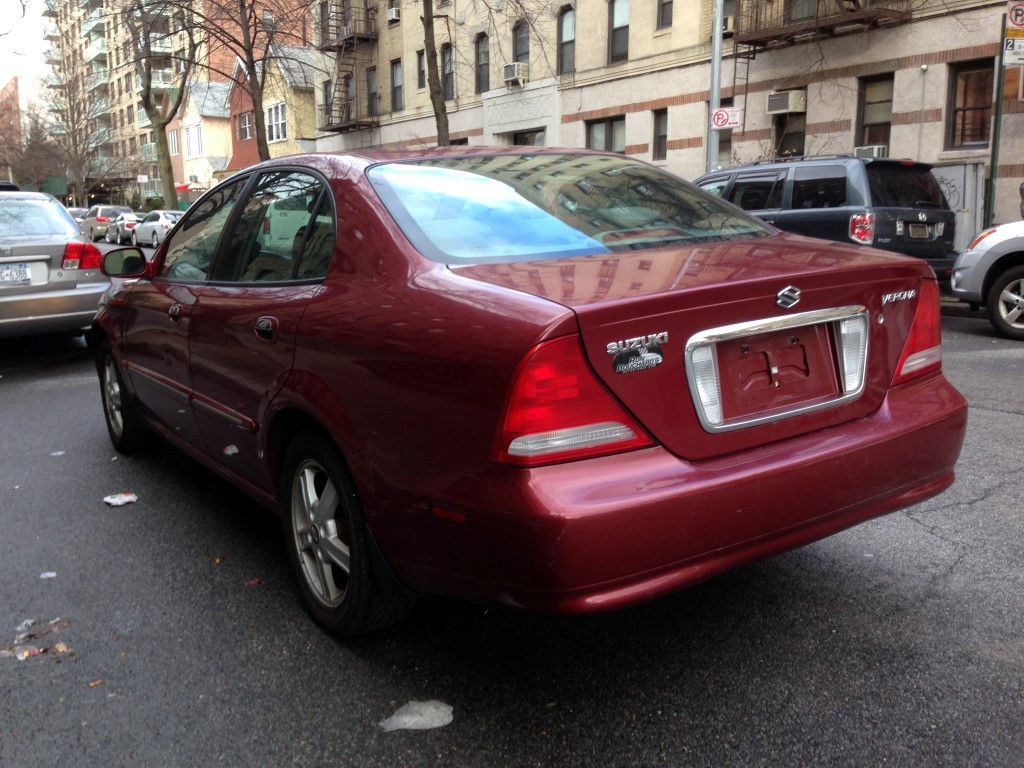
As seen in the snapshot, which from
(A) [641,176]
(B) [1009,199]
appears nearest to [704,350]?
(A) [641,176]

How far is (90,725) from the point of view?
8.83 feet

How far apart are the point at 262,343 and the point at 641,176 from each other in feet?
5.22

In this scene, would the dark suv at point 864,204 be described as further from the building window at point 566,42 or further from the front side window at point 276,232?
the building window at point 566,42

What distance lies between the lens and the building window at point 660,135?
24000 millimetres

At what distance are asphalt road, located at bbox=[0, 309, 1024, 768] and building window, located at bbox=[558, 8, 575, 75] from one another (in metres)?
24.2

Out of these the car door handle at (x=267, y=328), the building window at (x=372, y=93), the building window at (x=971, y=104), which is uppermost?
the building window at (x=372, y=93)

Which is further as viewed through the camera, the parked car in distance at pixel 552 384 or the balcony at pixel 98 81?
the balcony at pixel 98 81

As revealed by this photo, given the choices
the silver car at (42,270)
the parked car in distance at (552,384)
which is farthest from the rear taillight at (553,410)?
the silver car at (42,270)

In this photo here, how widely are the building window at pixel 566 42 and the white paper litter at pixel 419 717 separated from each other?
2567 centimetres

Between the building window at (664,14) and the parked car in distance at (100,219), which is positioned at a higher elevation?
the building window at (664,14)

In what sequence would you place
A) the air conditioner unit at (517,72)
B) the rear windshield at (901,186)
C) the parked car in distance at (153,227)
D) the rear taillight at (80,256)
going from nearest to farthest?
the rear taillight at (80,256) → the rear windshield at (901,186) → the air conditioner unit at (517,72) → the parked car in distance at (153,227)

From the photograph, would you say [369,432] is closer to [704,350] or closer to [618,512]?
[618,512]

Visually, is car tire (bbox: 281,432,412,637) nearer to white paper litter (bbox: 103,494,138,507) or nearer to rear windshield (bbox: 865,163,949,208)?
white paper litter (bbox: 103,494,138,507)

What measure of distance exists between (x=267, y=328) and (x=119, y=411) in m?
2.73
